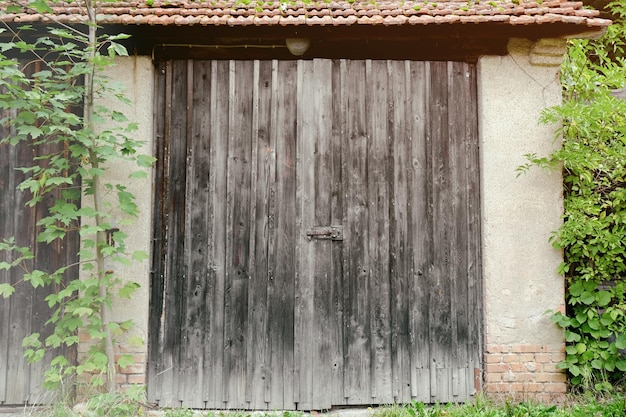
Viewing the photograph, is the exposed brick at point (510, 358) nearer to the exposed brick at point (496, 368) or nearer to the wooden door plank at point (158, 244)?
the exposed brick at point (496, 368)

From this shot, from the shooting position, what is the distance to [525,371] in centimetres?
447

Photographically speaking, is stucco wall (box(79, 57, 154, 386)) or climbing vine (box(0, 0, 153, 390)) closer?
climbing vine (box(0, 0, 153, 390))

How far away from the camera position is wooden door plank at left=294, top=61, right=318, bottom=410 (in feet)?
14.8

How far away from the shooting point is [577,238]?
4.51 m

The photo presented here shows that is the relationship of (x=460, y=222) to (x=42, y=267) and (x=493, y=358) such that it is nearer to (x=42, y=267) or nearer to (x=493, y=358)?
(x=493, y=358)

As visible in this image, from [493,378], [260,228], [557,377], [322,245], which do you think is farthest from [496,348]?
[260,228]

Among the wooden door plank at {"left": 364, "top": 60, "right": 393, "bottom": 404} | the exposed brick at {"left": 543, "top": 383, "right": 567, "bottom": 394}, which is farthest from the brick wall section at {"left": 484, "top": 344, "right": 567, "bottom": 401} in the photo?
the wooden door plank at {"left": 364, "top": 60, "right": 393, "bottom": 404}

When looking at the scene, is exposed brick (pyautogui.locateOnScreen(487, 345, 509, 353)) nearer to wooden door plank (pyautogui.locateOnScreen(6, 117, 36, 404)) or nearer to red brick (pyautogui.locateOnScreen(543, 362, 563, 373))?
red brick (pyautogui.locateOnScreen(543, 362, 563, 373))

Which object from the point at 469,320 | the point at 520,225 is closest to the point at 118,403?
the point at 469,320

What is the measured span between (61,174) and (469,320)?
4.02 meters

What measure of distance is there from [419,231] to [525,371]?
1563 mm

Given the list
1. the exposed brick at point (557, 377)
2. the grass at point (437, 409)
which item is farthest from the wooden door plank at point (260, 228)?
the exposed brick at point (557, 377)

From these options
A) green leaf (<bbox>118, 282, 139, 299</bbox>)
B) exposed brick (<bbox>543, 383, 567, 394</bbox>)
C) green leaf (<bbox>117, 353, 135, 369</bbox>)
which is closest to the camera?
green leaf (<bbox>117, 353, 135, 369</bbox>)

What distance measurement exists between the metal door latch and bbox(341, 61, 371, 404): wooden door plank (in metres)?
0.08
